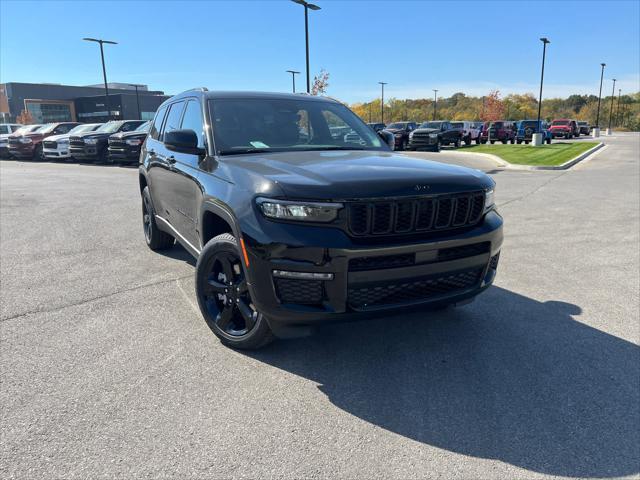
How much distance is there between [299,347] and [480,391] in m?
1.30

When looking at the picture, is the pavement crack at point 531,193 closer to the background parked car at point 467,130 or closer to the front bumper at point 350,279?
the front bumper at point 350,279

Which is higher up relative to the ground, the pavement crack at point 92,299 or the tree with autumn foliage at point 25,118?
the tree with autumn foliage at point 25,118

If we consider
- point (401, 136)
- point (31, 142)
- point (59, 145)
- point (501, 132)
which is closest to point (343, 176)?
point (59, 145)

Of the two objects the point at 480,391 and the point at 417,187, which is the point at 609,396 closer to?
the point at 480,391

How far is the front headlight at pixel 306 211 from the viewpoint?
2736 millimetres

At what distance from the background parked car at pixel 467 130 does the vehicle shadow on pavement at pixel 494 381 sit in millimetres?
32260

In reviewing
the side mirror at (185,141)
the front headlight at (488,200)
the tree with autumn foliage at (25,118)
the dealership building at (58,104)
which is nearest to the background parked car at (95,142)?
the side mirror at (185,141)

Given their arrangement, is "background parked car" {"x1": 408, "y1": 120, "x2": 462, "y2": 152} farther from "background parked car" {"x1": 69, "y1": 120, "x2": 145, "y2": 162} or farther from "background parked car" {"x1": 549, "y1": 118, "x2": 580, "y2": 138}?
"background parked car" {"x1": 549, "y1": 118, "x2": 580, "y2": 138}

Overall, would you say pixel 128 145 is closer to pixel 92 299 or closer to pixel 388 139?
pixel 92 299

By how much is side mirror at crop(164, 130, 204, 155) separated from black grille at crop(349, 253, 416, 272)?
5.71 ft

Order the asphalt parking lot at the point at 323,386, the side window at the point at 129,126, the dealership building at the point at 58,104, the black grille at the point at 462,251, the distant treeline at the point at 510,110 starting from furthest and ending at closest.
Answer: the distant treeline at the point at 510,110
the dealership building at the point at 58,104
the side window at the point at 129,126
the black grille at the point at 462,251
the asphalt parking lot at the point at 323,386

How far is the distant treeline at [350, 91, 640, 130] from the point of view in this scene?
92.0 m

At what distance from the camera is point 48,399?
9.40ft

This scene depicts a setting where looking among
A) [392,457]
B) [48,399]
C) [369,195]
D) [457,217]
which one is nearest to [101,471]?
[48,399]
